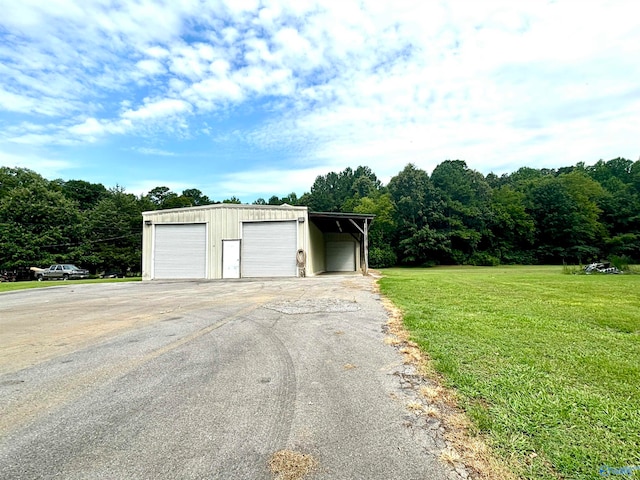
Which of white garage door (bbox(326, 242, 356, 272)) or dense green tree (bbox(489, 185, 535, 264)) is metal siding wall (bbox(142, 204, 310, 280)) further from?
dense green tree (bbox(489, 185, 535, 264))

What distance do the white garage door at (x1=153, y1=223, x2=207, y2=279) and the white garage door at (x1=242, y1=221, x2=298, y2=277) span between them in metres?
2.52

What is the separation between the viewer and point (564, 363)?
3.36m

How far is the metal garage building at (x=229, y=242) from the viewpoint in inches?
712

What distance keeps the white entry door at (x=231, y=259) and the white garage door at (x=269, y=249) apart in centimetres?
33

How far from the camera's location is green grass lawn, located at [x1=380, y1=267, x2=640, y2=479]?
190cm

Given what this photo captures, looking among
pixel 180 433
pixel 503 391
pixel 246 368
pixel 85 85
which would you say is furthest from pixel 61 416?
pixel 85 85

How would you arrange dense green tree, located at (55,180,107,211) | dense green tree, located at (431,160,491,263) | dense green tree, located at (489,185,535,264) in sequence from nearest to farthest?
dense green tree, located at (431,160,491,263) < dense green tree, located at (489,185,535,264) < dense green tree, located at (55,180,107,211)

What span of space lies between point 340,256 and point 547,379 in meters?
25.2

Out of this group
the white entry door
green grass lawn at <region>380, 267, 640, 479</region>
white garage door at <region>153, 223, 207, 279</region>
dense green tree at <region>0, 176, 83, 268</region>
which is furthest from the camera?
dense green tree at <region>0, 176, 83, 268</region>

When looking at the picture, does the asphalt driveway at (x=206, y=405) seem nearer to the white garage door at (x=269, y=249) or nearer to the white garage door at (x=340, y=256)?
the white garage door at (x=269, y=249)

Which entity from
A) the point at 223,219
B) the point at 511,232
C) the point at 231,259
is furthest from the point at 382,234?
the point at 223,219

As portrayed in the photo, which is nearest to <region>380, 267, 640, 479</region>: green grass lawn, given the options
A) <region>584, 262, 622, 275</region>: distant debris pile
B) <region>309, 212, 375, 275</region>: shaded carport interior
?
<region>309, 212, 375, 275</region>: shaded carport interior

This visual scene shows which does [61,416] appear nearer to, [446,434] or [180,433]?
[180,433]

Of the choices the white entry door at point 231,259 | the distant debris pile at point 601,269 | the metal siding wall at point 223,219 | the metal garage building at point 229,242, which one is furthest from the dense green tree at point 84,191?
the distant debris pile at point 601,269
